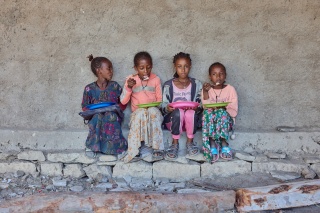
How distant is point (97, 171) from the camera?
3822 millimetres

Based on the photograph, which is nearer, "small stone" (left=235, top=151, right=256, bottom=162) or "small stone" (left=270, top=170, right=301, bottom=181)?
"small stone" (left=270, top=170, right=301, bottom=181)

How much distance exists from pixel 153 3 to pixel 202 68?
2.90 ft

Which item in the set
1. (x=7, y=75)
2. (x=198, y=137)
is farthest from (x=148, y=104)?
(x=7, y=75)

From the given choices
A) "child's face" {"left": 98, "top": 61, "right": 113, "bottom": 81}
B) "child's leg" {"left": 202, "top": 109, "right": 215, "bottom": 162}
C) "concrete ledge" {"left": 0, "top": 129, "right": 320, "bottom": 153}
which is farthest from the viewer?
"child's face" {"left": 98, "top": 61, "right": 113, "bottom": 81}

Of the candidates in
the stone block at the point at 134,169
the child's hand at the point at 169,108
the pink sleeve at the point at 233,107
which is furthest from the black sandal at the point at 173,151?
the pink sleeve at the point at 233,107

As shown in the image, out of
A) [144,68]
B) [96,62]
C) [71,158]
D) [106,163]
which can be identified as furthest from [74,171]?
Result: [144,68]

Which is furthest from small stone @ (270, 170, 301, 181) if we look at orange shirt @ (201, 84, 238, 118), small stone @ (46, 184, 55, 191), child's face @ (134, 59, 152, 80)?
small stone @ (46, 184, 55, 191)

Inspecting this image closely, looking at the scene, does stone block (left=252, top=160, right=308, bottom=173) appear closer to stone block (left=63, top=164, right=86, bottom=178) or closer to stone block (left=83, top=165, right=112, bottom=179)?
stone block (left=83, top=165, right=112, bottom=179)

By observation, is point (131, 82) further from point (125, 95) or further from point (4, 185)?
point (4, 185)

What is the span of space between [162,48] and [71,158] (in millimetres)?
1527

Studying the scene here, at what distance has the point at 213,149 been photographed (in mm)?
3719

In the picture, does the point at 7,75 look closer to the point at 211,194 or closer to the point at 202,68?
the point at 202,68

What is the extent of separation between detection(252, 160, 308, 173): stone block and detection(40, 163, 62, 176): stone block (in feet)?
Result: 6.50

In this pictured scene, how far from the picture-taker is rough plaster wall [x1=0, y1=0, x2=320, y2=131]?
4051mm
